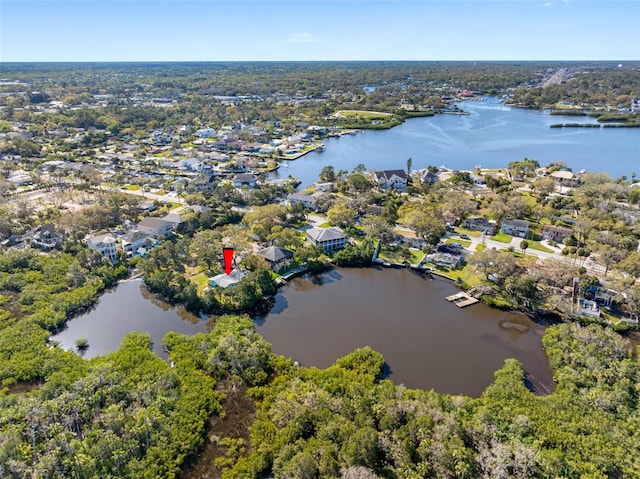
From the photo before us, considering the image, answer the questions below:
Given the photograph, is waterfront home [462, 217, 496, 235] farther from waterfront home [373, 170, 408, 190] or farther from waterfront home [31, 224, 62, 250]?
waterfront home [31, 224, 62, 250]

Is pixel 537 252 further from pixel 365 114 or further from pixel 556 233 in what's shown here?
pixel 365 114

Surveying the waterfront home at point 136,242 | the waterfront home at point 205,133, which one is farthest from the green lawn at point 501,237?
the waterfront home at point 205,133

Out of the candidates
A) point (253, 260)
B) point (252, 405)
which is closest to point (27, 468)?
point (252, 405)

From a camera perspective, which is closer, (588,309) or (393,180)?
(588,309)

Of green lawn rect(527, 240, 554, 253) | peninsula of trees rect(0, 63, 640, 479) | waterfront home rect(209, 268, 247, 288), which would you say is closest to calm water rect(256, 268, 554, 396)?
peninsula of trees rect(0, 63, 640, 479)

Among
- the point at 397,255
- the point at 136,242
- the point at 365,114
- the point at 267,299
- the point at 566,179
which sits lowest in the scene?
the point at 267,299

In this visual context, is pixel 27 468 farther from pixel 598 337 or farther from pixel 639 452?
pixel 598 337

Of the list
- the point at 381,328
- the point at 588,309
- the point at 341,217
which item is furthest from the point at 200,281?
the point at 588,309
